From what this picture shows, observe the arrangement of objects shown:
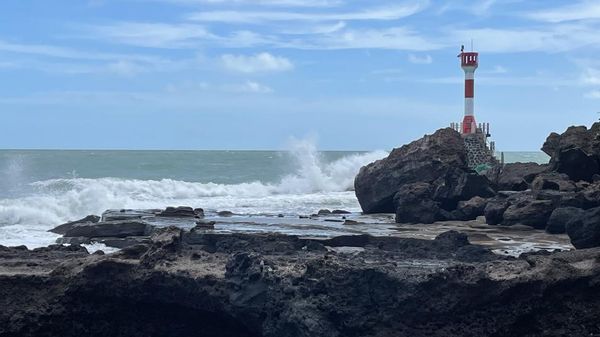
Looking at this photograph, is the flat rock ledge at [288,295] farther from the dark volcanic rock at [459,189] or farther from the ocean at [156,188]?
the dark volcanic rock at [459,189]

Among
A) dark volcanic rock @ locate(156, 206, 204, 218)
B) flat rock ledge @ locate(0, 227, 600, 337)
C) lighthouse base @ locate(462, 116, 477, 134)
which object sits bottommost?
flat rock ledge @ locate(0, 227, 600, 337)

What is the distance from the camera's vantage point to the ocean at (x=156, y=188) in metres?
28.7

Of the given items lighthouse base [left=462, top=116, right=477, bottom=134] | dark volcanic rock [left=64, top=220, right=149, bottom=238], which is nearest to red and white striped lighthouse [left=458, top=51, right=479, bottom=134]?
lighthouse base [left=462, top=116, right=477, bottom=134]

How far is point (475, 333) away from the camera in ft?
29.4

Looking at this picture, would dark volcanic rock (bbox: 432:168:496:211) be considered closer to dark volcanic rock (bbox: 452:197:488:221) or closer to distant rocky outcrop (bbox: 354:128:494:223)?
distant rocky outcrop (bbox: 354:128:494:223)

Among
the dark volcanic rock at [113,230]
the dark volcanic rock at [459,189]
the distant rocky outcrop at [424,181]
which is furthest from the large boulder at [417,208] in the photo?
the dark volcanic rock at [113,230]

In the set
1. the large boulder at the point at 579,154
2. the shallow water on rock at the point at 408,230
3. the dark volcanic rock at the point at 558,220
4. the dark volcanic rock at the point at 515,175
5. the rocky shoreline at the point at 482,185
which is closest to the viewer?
the shallow water on rock at the point at 408,230

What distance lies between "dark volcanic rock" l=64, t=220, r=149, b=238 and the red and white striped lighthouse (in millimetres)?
23033

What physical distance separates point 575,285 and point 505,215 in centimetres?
1291

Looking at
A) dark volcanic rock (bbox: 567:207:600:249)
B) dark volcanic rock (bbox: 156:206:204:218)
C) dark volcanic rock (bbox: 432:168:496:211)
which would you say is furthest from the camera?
dark volcanic rock (bbox: 432:168:496:211)

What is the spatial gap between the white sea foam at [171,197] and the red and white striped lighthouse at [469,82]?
262 inches

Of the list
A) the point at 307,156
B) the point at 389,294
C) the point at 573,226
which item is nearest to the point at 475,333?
the point at 389,294

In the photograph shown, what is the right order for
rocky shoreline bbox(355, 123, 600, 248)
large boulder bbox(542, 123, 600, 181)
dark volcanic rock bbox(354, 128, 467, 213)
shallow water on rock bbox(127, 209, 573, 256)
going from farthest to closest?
dark volcanic rock bbox(354, 128, 467, 213) → large boulder bbox(542, 123, 600, 181) → rocky shoreline bbox(355, 123, 600, 248) → shallow water on rock bbox(127, 209, 573, 256)

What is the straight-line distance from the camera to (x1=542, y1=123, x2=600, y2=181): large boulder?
86.8ft
